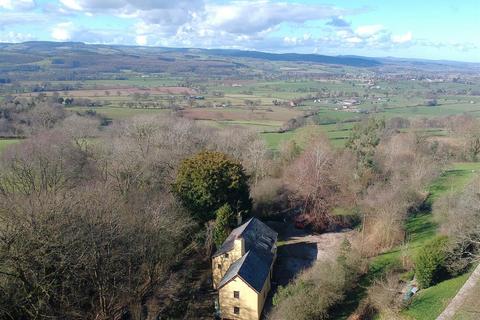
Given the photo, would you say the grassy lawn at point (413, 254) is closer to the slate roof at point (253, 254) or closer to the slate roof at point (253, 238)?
the slate roof at point (253, 254)

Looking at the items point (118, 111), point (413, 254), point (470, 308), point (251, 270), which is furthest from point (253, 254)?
point (118, 111)

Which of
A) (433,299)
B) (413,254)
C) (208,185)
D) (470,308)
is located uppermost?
(208,185)

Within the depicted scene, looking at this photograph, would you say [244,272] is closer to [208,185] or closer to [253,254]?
[253,254]

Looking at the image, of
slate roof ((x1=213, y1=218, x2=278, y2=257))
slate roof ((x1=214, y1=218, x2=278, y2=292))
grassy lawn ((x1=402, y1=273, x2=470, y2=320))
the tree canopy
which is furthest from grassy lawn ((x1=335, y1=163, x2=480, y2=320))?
the tree canopy

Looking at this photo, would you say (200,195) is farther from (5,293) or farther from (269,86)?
(269,86)

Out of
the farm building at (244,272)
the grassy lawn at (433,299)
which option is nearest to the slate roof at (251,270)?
the farm building at (244,272)

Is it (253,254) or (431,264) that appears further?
(253,254)

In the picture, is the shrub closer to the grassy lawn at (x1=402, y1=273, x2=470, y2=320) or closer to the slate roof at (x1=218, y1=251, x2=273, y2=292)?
the grassy lawn at (x1=402, y1=273, x2=470, y2=320)
